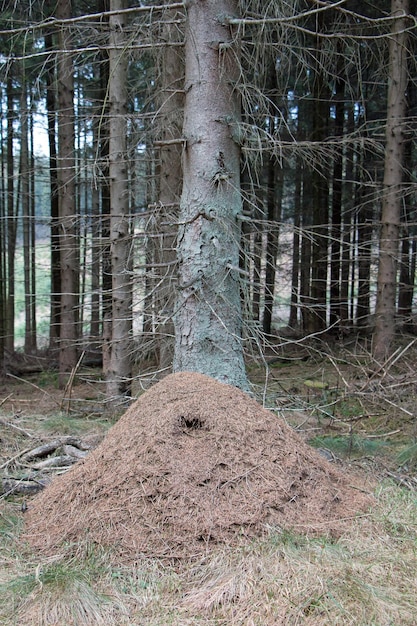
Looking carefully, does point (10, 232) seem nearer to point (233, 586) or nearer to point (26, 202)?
point (26, 202)

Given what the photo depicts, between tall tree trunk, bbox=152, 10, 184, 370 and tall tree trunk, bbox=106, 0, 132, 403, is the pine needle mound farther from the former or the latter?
tall tree trunk, bbox=106, 0, 132, 403

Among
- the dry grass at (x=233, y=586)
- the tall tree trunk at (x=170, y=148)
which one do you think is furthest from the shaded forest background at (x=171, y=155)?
the dry grass at (x=233, y=586)

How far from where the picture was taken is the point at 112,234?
7613 mm

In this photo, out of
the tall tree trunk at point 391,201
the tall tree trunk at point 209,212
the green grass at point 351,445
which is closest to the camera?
the tall tree trunk at point 209,212

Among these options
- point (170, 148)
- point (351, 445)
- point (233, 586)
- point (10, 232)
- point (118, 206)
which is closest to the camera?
point (233, 586)

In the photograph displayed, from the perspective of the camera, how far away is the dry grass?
256cm

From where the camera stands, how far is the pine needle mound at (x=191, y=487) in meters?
3.18

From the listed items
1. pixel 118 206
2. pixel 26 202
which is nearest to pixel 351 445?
pixel 118 206

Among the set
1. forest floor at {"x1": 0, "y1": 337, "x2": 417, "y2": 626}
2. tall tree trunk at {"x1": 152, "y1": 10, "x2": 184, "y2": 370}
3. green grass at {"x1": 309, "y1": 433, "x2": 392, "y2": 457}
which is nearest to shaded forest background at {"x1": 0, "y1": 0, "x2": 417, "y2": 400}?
tall tree trunk at {"x1": 152, "y1": 10, "x2": 184, "y2": 370}

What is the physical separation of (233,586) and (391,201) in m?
7.12

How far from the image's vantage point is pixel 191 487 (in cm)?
332

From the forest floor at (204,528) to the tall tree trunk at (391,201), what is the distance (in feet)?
14.3

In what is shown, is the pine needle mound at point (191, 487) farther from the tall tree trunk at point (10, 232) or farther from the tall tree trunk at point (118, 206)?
the tall tree trunk at point (10, 232)

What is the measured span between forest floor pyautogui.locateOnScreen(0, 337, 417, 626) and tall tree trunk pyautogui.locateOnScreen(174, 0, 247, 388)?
29.8 inches
